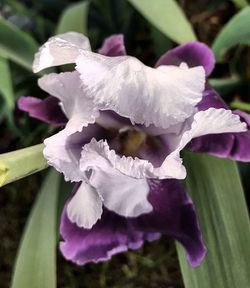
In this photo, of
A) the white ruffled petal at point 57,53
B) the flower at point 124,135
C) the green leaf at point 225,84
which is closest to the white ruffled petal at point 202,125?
the flower at point 124,135

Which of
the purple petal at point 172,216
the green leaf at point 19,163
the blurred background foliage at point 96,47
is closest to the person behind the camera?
the green leaf at point 19,163

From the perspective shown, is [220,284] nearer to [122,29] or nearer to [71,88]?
[71,88]

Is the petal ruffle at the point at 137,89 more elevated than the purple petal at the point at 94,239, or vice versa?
the petal ruffle at the point at 137,89

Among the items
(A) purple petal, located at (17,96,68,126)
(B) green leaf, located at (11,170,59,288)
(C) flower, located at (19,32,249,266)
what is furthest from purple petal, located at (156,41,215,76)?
(B) green leaf, located at (11,170,59,288)

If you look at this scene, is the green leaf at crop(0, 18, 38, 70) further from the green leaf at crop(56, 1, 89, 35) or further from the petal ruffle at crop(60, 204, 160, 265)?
the petal ruffle at crop(60, 204, 160, 265)

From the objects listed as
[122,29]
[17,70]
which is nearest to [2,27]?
[17,70]

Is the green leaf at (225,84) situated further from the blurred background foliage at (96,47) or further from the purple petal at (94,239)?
the purple petal at (94,239)
